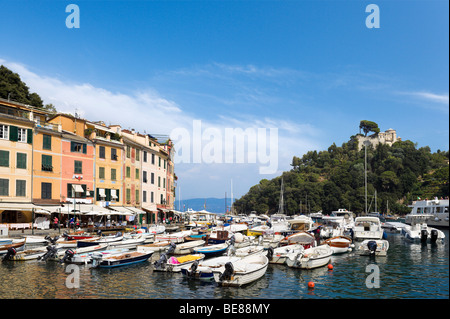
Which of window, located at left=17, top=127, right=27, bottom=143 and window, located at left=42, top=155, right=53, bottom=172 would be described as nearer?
window, located at left=17, top=127, right=27, bottom=143

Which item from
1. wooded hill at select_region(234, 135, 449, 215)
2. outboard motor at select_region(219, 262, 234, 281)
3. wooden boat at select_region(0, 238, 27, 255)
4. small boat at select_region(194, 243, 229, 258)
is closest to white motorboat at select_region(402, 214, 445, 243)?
small boat at select_region(194, 243, 229, 258)

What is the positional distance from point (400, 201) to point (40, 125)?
13896 centimetres

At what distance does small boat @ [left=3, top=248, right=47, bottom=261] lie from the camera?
27.0m

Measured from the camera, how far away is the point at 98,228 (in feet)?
141

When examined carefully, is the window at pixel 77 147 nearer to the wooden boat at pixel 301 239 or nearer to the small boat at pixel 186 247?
the small boat at pixel 186 247

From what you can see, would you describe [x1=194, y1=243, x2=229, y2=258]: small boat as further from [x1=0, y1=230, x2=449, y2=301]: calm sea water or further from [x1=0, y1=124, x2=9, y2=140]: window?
[x1=0, y1=124, x2=9, y2=140]: window

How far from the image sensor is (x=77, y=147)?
46.5 m

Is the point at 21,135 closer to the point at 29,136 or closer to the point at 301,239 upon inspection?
the point at 29,136

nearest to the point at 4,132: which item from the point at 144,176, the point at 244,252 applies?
the point at 144,176

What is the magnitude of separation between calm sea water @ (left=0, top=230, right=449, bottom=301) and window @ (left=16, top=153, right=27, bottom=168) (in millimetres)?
16534

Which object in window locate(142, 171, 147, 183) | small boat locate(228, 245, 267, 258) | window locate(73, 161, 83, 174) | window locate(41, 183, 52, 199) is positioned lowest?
small boat locate(228, 245, 267, 258)

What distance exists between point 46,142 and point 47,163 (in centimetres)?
251
